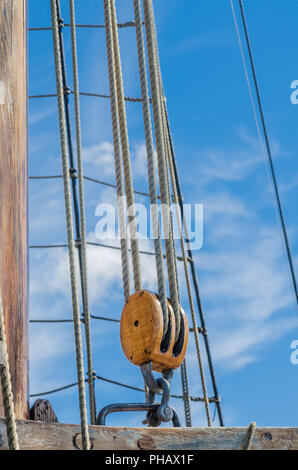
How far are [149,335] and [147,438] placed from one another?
297 mm

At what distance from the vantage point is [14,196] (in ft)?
6.49

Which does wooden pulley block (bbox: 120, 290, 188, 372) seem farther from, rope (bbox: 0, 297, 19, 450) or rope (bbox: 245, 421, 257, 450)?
rope (bbox: 0, 297, 19, 450)

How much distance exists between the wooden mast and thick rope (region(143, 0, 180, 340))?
0.42 metres

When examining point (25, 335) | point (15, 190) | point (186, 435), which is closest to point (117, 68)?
point (15, 190)

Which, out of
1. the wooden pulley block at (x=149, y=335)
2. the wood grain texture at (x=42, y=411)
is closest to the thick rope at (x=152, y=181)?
the wooden pulley block at (x=149, y=335)

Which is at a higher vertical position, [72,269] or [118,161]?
[118,161]

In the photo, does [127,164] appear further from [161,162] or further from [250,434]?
[250,434]

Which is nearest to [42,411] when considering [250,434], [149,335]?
[149,335]

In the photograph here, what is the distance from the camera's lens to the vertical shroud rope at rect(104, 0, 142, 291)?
2.03m

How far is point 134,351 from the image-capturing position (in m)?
1.87

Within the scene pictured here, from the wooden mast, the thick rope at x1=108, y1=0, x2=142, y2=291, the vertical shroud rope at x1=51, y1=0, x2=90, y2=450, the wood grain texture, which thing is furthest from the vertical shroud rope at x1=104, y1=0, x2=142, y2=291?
the wood grain texture
